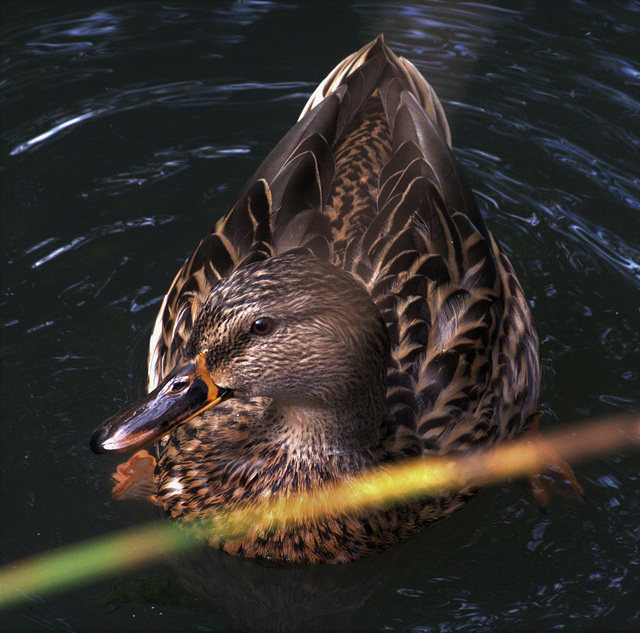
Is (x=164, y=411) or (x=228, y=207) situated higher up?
(x=164, y=411)

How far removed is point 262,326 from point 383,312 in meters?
0.72

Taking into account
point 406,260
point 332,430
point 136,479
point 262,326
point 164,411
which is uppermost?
point 262,326

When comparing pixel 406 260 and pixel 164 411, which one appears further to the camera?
pixel 406 260

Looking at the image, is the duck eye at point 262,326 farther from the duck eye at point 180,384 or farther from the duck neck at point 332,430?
the duck neck at point 332,430

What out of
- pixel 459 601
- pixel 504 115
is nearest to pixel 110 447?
pixel 459 601

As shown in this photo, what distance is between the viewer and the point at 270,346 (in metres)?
2.95

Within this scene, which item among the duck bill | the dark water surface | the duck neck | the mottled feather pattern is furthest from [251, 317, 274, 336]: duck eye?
the dark water surface

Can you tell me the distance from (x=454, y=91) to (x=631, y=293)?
1.82 m

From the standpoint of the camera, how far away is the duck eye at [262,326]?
2.88 m

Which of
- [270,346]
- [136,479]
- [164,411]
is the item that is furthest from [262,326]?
[136,479]

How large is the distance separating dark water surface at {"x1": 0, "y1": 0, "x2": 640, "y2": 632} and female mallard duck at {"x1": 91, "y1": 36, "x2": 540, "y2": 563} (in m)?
0.24

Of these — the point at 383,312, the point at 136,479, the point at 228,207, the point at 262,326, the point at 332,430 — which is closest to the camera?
the point at 262,326

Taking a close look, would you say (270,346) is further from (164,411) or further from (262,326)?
(164,411)

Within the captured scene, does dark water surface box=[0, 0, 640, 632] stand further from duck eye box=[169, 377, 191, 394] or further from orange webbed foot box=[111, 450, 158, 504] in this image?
duck eye box=[169, 377, 191, 394]
